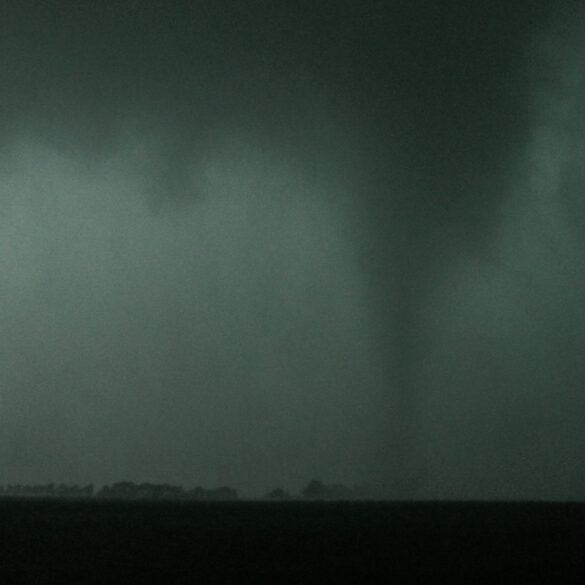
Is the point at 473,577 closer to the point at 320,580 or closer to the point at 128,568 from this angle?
the point at 320,580

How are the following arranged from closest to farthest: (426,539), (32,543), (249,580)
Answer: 1. (249,580)
2. (32,543)
3. (426,539)

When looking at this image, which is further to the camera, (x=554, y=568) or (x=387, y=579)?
(x=554, y=568)

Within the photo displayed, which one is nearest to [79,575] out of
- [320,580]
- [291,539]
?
[320,580]

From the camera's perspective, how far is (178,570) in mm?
59312

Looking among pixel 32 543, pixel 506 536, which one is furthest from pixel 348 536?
pixel 32 543

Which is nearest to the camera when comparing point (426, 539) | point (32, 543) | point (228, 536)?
point (32, 543)

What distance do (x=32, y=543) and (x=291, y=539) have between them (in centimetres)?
2787

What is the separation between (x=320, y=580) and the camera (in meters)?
53.4

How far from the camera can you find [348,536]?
355 ft

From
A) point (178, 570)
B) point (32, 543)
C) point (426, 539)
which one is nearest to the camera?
point (178, 570)

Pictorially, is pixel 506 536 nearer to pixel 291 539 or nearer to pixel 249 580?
pixel 291 539

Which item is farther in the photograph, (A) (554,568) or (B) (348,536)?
(B) (348,536)

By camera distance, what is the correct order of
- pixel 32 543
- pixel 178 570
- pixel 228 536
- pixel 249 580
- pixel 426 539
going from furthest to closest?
pixel 228 536, pixel 426 539, pixel 32 543, pixel 178 570, pixel 249 580

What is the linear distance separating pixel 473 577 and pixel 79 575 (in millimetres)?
22059
